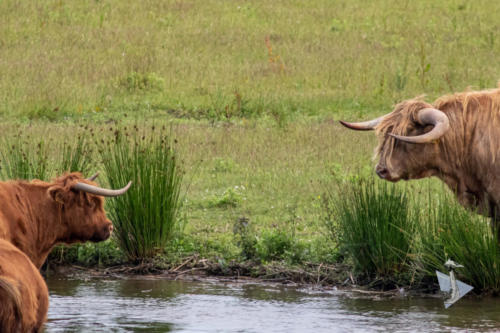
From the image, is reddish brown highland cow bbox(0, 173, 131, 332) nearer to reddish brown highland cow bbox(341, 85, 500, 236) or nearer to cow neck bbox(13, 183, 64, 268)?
cow neck bbox(13, 183, 64, 268)

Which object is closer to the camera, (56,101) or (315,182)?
(315,182)

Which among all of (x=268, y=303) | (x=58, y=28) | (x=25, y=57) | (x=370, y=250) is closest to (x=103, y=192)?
(x=268, y=303)

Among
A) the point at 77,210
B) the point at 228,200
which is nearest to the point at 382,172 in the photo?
the point at 77,210

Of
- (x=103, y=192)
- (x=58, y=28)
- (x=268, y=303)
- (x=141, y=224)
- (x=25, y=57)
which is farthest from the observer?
(x=58, y=28)

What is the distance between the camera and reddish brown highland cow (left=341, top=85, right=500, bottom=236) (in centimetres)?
724

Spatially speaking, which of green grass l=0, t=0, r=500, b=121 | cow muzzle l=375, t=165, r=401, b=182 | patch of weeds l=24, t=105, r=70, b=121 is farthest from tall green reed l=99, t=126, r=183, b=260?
patch of weeds l=24, t=105, r=70, b=121

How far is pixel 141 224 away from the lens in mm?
8344

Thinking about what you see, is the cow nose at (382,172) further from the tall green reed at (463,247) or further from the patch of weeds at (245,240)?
the patch of weeds at (245,240)

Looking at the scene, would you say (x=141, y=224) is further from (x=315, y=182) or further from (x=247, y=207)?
(x=315, y=182)

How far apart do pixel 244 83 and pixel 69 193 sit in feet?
39.1

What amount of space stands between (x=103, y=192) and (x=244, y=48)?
14.8m

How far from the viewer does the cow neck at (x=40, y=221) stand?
7055 millimetres

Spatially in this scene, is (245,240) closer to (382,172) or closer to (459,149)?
(382,172)

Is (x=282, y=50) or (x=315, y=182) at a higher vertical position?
(x=282, y=50)
